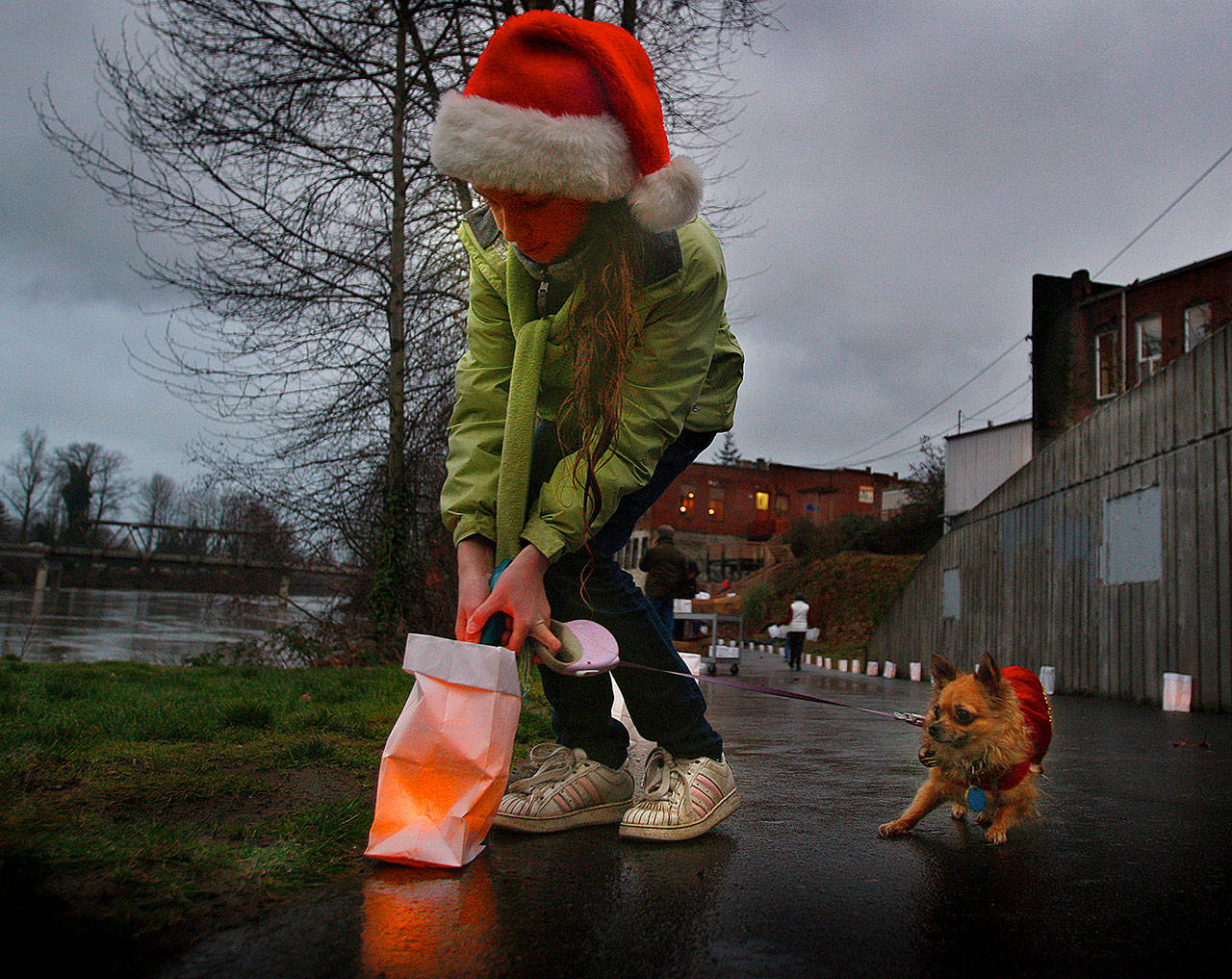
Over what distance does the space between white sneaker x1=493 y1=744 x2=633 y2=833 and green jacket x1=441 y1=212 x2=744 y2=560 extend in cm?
65

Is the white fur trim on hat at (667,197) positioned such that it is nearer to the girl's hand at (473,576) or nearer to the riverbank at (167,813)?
the girl's hand at (473,576)

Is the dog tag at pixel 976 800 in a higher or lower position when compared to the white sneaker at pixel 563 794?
higher

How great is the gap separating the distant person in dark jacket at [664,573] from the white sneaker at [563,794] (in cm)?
770

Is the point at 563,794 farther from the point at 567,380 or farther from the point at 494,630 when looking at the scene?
the point at 567,380

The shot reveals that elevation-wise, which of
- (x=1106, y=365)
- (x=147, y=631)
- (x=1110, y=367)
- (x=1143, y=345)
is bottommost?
(x=147, y=631)

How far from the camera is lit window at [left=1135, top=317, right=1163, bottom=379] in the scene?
20953 millimetres

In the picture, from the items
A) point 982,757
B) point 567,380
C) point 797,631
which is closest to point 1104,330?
point 797,631

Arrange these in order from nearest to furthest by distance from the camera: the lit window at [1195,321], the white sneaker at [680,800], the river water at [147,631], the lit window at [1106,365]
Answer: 1. the white sneaker at [680,800]
2. the river water at [147,631]
3. the lit window at [1195,321]
4. the lit window at [1106,365]

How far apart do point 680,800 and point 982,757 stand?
32.0 inches

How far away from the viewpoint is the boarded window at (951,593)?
15461 millimetres

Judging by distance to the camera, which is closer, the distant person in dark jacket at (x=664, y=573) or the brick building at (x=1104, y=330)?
the distant person in dark jacket at (x=664, y=573)

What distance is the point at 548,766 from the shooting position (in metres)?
2.22

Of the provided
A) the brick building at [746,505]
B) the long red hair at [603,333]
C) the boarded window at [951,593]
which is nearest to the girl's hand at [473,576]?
the long red hair at [603,333]

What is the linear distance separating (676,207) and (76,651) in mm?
13515
